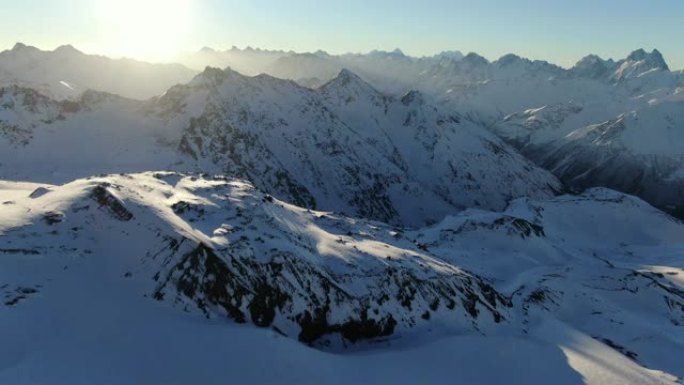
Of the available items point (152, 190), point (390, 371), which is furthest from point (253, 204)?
point (390, 371)

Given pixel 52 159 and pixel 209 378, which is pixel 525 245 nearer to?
pixel 209 378

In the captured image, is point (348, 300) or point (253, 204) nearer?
point (348, 300)

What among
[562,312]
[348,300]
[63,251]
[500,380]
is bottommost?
[562,312]

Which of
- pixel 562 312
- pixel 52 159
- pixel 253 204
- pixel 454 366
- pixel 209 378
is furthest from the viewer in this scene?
pixel 52 159

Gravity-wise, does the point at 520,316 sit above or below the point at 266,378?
below

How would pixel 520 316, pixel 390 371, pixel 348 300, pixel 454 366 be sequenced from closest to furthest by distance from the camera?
pixel 390 371, pixel 454 366, pixel 348 300, pixel 520 316

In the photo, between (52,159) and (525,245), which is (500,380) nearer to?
(525,245)
